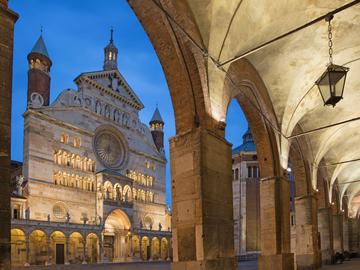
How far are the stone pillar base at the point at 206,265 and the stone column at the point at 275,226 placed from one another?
15.4ft

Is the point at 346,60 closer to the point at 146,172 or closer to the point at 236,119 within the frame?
the point at 146,172

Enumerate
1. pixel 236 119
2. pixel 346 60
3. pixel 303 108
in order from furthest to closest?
pixel 236 119
pixel 303 108
pixel 346 60

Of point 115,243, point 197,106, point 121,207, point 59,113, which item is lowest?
point 115,243

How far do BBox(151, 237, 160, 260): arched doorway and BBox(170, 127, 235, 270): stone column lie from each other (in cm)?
3328

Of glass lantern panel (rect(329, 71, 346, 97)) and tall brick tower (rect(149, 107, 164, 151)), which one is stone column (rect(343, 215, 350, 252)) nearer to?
tall brick tower (rect(149, 107, 164, 151))

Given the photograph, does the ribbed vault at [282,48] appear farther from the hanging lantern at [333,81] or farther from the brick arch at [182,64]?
the hanging lantern at [333,81]

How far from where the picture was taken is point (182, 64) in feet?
29.6

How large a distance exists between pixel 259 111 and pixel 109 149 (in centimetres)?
2845

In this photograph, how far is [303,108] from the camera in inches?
607

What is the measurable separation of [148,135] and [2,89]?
134ft

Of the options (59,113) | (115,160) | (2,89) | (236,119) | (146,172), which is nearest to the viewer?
(2,89)

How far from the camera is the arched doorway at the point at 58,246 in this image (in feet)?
99.6

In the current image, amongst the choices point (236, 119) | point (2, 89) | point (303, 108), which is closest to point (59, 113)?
point (303, 108)

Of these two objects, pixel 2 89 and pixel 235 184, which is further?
pixel 235 184
